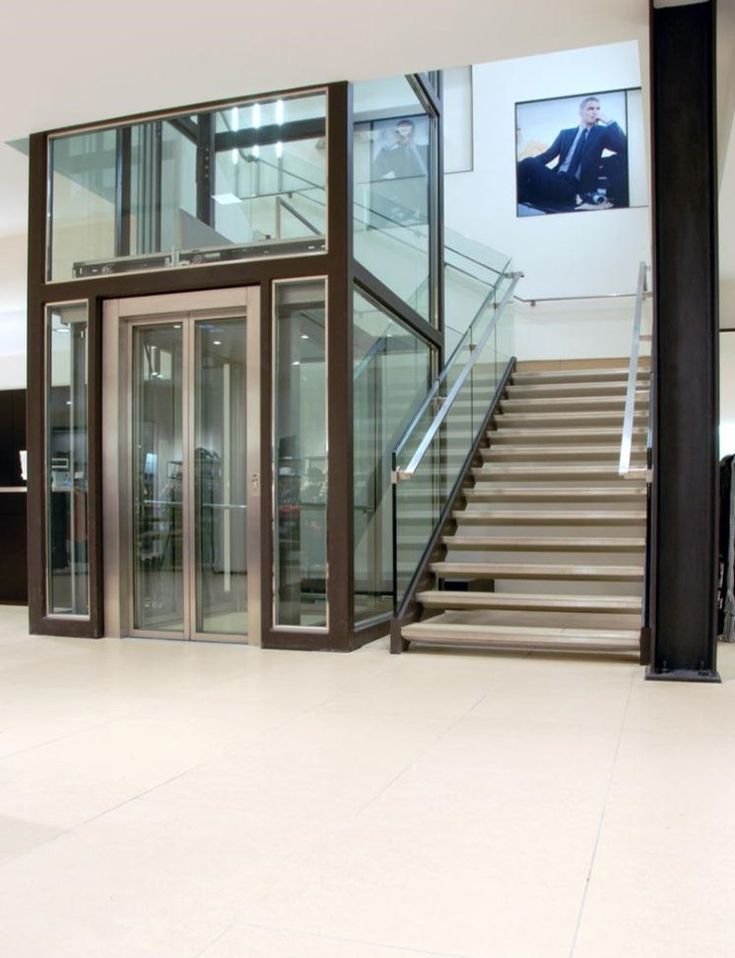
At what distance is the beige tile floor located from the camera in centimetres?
191

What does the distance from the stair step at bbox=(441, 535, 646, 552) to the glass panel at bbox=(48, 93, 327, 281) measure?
228cm

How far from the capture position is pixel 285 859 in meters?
2.29

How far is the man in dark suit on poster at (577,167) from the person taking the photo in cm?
1118

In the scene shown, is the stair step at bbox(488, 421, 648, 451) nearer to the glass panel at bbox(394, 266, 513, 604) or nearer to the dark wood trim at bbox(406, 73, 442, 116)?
the glass panel at bbox(394, 266, 513, 604)

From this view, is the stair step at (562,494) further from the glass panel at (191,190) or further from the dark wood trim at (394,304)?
the glass panel at (191,190)

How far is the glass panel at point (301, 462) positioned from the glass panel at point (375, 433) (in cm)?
25

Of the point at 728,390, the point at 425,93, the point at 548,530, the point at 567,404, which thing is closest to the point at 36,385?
the point at 425,93

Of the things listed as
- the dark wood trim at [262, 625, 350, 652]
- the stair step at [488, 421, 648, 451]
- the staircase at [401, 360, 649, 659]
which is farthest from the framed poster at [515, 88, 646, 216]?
the dark wood trim at [262, 625, 350, 652]

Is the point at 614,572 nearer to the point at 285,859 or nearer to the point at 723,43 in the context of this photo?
the point at 723,43

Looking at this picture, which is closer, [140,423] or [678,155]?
[678,155]

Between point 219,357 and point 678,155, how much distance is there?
10.1 ft

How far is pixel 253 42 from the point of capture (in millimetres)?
5184

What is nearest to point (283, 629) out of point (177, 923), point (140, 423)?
point (140, 423)

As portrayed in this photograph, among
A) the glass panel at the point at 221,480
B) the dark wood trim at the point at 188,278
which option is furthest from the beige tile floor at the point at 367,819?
the dark wood trim at the point at 188,278
